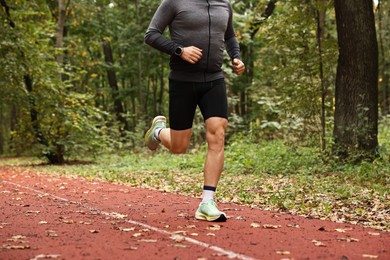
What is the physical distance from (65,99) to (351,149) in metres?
11.3

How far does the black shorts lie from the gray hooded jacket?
0.07m

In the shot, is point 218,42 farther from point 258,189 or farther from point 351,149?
point 351,149

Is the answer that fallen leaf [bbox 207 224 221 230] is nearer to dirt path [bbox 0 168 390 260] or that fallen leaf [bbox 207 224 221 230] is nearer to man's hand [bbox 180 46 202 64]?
dirt path [bbox 0 168 390 260]

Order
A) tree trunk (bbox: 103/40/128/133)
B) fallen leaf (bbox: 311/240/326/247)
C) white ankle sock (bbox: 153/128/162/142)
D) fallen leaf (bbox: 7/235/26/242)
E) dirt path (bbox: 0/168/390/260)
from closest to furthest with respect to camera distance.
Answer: dirt path (bbox: 0/168/390/260), fallen leaf (bbox: 311/240/326/247), fallen leaf (bbox: 7/235/26/242), white ankle sock (bbox: 153/128/162/142), tree trunk (bbox: 103/40/128/133)

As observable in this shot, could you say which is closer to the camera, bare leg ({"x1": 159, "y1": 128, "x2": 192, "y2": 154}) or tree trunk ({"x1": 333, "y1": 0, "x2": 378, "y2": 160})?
bare leg ({"x1": 159, "y1": 128, "x2": 192, "y2": 154})

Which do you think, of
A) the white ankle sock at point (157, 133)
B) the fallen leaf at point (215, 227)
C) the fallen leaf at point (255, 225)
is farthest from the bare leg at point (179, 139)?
the fallen leaf at point (255, 225)

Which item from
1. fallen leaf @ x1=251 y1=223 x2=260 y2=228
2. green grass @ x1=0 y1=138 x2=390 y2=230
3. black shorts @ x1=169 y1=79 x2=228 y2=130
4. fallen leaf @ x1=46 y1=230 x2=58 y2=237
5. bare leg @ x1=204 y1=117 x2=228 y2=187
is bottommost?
green grass @ x1=0 y1=138 x2=390 y2=230

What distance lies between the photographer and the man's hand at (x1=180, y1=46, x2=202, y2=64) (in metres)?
5.40

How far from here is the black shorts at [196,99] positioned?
5617 mm

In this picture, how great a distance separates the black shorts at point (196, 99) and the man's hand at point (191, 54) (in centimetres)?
32

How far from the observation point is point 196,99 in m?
5.76

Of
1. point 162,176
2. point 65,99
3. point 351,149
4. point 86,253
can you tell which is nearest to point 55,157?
point 65,99

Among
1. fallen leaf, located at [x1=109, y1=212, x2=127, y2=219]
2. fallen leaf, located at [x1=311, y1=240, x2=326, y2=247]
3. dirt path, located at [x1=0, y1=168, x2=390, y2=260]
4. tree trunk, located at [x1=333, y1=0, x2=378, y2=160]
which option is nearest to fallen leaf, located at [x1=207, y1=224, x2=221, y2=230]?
dirt path, located at [x1=0, y1=168, x2=390, y2=260]

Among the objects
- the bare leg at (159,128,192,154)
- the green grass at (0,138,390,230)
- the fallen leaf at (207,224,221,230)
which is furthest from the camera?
the green grass at (0,138,390,230)
